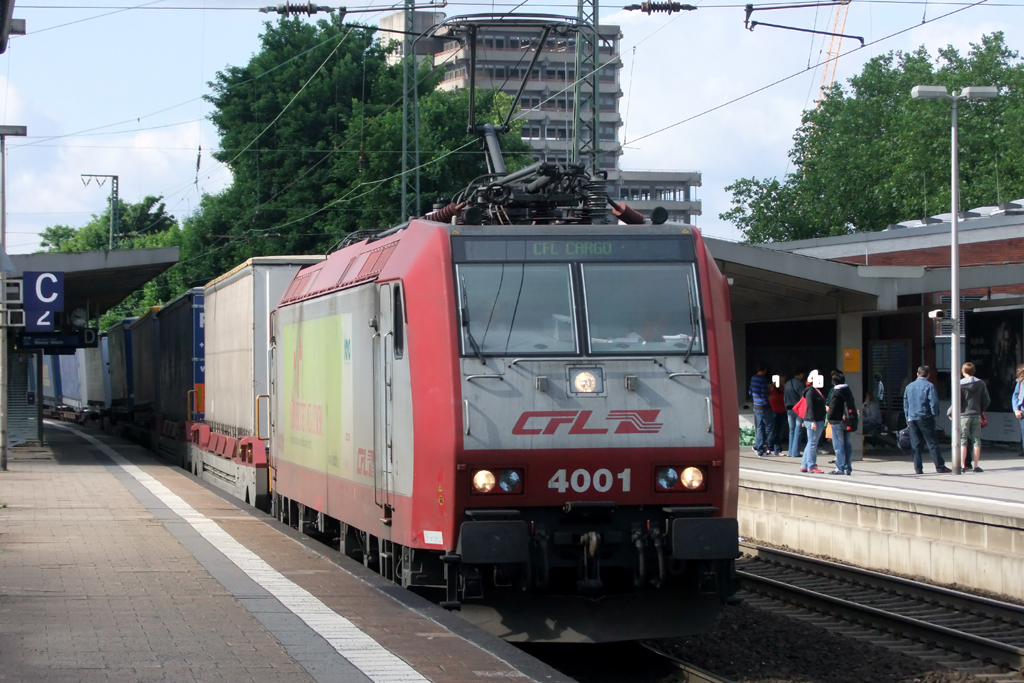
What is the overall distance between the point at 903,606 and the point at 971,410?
9.59m

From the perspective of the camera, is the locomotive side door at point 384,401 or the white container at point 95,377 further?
the white container at point 95,377

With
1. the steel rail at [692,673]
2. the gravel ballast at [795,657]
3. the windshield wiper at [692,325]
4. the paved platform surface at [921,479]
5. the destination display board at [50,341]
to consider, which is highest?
the destination display board at [50,341]

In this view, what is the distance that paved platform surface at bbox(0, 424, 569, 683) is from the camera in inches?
267

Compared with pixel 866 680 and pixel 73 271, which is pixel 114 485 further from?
pixel 866 680

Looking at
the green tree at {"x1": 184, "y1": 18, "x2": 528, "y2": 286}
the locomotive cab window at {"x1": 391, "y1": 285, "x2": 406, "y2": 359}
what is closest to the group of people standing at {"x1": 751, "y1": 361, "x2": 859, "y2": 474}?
the locomotive cab window at {"x1": 391, "y1": 285, "x2": 406, "y2": 359}

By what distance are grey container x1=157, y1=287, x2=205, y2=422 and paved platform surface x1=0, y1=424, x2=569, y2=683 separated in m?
8.82

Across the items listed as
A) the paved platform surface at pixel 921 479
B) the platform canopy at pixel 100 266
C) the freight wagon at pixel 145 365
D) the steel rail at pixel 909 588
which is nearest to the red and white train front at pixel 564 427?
the steel rail at pixel 909 588

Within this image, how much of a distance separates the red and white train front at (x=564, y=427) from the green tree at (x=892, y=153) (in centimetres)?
5512

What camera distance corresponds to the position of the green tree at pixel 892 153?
61906 mm

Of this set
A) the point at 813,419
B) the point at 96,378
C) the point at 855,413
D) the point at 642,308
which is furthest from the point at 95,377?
the point at 642,308

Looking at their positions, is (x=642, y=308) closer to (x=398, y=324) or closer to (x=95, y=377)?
(x=398, y=324)

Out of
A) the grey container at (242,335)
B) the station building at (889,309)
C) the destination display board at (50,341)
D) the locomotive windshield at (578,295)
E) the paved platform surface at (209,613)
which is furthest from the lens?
the destination display board at (50,341)

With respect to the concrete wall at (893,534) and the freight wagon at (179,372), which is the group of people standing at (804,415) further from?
the freight wagon at (179,372)

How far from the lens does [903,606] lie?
1141 centimetres
